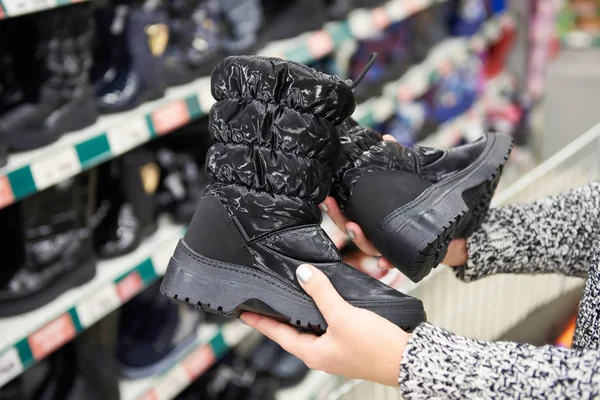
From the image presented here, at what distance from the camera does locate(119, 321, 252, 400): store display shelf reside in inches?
60.8

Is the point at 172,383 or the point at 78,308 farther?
the point at 172,383

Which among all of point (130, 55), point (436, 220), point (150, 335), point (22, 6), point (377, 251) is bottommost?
point (150, 335)

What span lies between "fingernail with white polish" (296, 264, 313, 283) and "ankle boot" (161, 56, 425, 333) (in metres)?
0.03

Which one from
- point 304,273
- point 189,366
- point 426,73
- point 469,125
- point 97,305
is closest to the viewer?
point 304,273

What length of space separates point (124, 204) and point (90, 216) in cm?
14

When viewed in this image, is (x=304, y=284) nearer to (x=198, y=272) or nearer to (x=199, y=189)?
(x=198, y=272)

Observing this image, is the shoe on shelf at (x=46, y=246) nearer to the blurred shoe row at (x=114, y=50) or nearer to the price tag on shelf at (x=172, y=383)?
the blurred shoe row at (x=114, y=50)

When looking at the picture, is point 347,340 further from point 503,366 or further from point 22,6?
point 22,6

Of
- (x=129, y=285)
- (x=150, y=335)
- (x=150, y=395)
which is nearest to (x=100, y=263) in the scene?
(x=129, y=285)

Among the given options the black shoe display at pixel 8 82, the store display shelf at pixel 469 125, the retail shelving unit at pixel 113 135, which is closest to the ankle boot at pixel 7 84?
the black shoe display at pixel 8 82

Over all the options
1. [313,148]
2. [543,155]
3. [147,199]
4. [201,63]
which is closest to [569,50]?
[543,155]

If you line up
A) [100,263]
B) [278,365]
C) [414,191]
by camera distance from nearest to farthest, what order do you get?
[414,191] → [100,263] → [278,365]

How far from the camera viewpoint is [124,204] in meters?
1.58

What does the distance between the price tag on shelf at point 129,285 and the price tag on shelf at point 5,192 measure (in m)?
0.35
